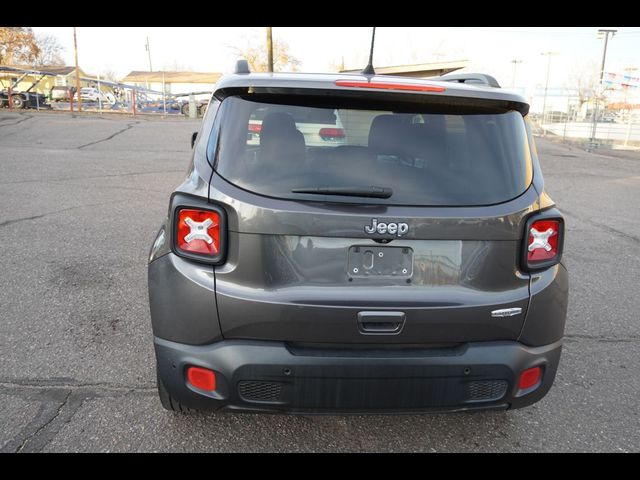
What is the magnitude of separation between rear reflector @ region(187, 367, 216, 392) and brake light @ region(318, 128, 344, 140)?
1.14 meters

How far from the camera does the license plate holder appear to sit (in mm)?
2104

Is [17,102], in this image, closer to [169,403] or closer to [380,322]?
[169,403]

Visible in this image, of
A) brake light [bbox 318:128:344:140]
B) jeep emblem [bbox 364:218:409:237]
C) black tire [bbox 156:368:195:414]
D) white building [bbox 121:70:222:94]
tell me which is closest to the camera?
jeep emblem [bbox 364:218:409:237]

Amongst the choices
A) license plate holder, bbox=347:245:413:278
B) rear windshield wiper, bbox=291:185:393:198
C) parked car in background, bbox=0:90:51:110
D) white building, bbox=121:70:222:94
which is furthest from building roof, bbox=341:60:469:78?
white building, bbox=121:70:222:94

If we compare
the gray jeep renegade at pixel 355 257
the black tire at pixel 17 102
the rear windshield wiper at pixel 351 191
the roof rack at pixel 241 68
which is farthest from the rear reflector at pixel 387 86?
the black tire at pixel 17 102

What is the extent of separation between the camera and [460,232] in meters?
2.12

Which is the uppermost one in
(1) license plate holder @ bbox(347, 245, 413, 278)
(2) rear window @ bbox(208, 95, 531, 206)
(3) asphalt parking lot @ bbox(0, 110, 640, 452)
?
(2) rear window @ bbox(208, 95, 531, 206)

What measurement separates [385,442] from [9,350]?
8.32ft

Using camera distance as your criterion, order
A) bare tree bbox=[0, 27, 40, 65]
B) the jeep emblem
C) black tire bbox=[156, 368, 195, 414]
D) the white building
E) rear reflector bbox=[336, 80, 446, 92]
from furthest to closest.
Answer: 1. the white building
2. bare tree bbox=[0, 27, 40, 65]
3. black tire bbox=[156, 368, 195, 414]
4. rear reflector bbox=[336, 80, 446, 92]
5. the jeep emblem

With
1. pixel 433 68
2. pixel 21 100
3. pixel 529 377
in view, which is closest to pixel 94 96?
pixel 21 100

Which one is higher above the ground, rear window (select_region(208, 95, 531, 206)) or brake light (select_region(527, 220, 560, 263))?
rear window (select_region(208, 95, 531, 206))

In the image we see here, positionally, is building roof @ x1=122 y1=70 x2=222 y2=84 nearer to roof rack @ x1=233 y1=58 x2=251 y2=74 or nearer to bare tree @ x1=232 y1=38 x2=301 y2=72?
bare tree @ x1=232 y1=38 x2=301 y2=72

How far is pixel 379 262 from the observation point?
2.12m

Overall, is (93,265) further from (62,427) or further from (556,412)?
(556,412)
